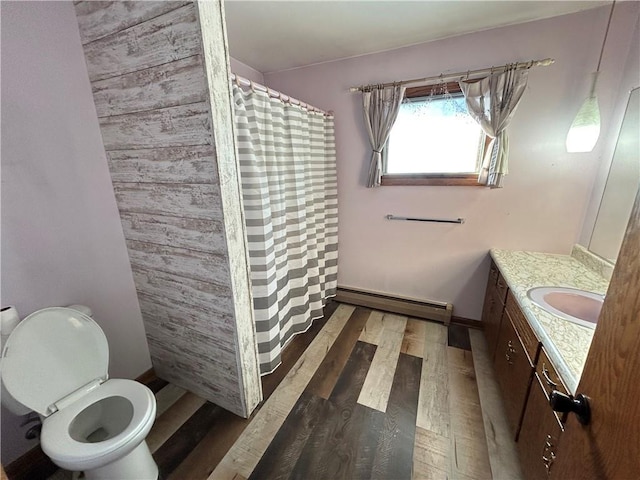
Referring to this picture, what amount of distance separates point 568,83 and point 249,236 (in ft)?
7.77

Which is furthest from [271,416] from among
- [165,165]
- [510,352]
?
[165,165]

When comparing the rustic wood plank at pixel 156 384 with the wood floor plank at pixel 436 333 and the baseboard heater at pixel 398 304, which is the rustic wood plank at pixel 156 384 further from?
the wood floor plank at pixel 436 333

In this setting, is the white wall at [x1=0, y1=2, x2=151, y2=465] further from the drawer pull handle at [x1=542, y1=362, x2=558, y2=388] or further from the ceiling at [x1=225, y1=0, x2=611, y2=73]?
the drawer pull handle at [x1=542, y1=362, x2=558, y2=388]

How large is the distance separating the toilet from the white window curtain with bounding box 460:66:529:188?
2.56 metres

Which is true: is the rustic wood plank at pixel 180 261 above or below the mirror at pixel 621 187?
below

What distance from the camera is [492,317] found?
189 centimetres

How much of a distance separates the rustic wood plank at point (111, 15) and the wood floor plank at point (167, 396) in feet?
6.78

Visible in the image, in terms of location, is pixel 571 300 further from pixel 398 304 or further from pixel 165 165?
pixel 165 165

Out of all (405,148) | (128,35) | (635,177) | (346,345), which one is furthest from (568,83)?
(128,35)

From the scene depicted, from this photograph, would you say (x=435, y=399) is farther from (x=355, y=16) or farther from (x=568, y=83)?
(x=355, y=16)

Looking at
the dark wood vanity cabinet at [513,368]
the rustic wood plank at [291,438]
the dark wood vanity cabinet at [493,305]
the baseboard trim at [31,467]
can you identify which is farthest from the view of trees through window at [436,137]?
the baseboard trim at [31,467]

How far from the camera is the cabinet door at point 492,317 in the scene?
1.73m

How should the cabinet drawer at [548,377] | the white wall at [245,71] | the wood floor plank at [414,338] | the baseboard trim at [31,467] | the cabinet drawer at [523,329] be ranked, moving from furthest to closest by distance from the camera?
the white wall at [245,71] → the wood floor plank at [414,338] → the baseboard trim at [31,467] → the cabinet drawer at [523,329] → the cabinet drawer at [548,377]

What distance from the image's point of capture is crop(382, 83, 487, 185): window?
2076 mm
